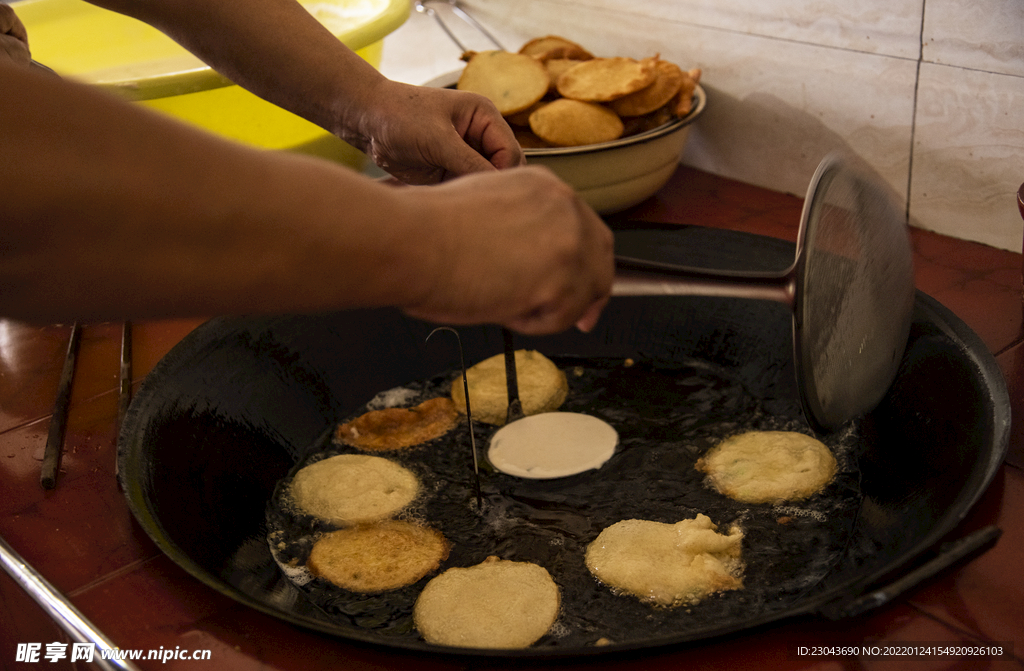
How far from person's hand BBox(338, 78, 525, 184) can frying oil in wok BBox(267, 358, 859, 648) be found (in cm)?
32

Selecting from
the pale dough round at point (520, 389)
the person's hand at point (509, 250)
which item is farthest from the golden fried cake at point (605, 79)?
the person's hand at point (509, 250)

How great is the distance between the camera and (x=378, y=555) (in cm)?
76

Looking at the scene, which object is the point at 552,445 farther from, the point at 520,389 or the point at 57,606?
the point at 57,606

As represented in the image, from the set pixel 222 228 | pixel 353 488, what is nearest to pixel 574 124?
pixel 353 488

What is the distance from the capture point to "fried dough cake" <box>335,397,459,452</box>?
0.94 m

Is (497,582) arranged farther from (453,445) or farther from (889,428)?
(889,428)

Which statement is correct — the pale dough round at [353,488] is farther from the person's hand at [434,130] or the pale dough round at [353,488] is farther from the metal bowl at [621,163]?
the metal bowl at [621,163]

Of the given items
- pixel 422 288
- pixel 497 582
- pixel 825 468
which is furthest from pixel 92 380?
pixel 825 468

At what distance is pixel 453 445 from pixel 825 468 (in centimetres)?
41

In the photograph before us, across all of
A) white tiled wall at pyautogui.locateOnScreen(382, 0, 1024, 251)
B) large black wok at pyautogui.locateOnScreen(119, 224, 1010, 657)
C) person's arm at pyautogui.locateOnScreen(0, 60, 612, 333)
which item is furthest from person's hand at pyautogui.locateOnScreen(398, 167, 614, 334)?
white tiled wall at pyautogui.locateOnScreen(382, 0, 1024, 251)

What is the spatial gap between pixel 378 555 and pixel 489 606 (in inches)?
5.4

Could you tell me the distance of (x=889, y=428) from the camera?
2.72 ft

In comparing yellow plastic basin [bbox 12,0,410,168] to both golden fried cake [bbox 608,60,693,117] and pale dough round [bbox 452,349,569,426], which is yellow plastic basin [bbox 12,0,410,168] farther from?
pale dough round [bbox 452,349,569,426]

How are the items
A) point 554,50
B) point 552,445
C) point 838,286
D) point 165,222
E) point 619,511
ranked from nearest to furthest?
point 165,222 < point 838,286 < point 619,511 < point 552,445 < point 554,50
